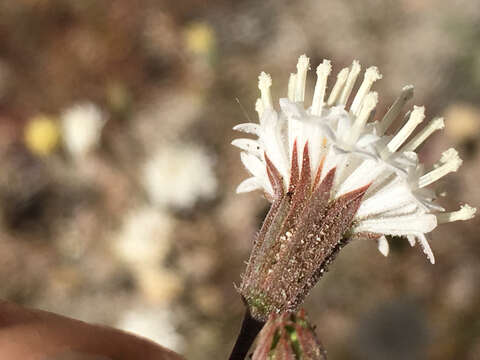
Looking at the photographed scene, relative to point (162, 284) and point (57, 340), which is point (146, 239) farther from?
point (57, 340)

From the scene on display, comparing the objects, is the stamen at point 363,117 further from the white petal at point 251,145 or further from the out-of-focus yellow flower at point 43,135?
the out-of-focus yellow flower at point 43,135

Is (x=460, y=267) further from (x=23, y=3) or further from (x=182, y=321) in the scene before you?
(x=23, y=3)

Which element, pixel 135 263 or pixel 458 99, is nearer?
pixel 135 263

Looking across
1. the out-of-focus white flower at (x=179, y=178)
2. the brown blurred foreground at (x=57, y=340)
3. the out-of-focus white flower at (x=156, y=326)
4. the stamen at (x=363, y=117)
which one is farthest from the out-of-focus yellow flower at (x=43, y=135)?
the stamen at (x=363, y=117)

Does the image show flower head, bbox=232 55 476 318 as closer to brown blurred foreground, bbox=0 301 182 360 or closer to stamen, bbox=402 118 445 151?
stamen, bbox=402 118 445 151

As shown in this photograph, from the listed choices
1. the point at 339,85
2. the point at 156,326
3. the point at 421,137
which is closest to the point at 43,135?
the point at 156,326

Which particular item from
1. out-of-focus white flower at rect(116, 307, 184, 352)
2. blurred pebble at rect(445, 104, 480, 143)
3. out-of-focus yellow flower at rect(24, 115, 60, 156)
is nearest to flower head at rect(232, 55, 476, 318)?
out-of-focus white flower at rect(116, 307, 184, 352)

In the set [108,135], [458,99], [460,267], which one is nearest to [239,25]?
[108,135]
